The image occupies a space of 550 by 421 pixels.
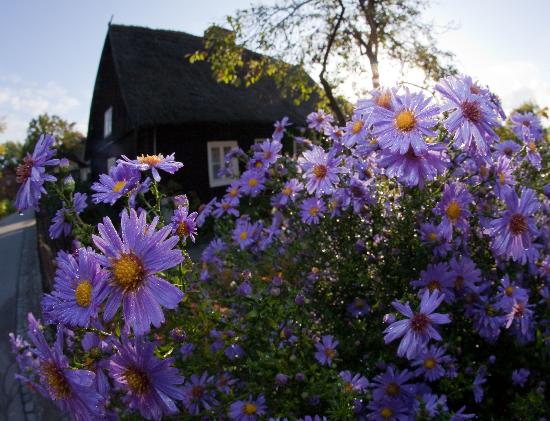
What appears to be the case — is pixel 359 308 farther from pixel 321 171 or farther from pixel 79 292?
pixel 79 292

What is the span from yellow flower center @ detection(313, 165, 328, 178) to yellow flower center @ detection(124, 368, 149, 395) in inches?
45.8

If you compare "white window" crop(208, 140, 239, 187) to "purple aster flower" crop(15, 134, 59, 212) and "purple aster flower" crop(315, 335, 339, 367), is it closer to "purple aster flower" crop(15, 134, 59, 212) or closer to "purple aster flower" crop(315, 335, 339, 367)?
"purple aster flower" crop(315, 335, 339, 367)

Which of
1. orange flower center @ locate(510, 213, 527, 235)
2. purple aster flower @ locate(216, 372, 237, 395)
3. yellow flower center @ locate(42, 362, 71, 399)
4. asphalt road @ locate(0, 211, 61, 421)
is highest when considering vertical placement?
orange flower center @ locate(510, 213, 527, 235)

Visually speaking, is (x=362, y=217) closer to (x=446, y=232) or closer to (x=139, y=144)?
(x=446, y=232)

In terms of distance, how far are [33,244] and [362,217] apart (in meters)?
11.7

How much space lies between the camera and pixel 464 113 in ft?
4.17

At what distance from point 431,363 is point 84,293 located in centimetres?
128

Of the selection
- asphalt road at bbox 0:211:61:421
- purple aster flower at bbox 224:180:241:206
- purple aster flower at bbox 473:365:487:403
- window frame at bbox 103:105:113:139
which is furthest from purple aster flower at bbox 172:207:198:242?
window frame at bbox 103:105:113:139

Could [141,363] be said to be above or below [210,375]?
above

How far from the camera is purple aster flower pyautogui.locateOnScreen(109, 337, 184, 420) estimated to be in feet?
2.97

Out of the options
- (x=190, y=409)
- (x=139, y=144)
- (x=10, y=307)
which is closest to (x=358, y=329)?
(x=190, y=409)

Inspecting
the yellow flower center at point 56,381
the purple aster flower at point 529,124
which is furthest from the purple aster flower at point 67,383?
the purple aster flower at point 529,124

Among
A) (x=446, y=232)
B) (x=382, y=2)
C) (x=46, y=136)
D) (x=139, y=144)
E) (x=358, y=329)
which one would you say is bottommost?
(x=358, y=329)

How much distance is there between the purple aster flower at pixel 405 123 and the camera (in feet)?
3.91
